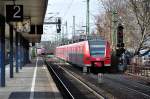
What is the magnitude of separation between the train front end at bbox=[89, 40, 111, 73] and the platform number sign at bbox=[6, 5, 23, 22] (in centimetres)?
2685

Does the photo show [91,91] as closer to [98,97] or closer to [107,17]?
[98,97]

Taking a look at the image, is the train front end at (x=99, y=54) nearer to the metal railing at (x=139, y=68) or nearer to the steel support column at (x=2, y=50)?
the metal railing at (x=139, y=68)

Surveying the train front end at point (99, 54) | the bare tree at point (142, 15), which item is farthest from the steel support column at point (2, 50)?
the bare tree at point (142, 15)

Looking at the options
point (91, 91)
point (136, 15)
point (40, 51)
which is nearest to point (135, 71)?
point (136, 15)

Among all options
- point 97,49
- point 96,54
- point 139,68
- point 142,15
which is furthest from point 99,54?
point 142,15

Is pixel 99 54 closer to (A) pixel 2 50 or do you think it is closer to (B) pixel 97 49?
(B) pixel 97 49

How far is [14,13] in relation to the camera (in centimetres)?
2189

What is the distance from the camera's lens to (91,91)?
2897 cm

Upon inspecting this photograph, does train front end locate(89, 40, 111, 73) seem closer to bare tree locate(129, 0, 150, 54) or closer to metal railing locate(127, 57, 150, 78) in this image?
metal railing locate(127, 57, 150, 78)

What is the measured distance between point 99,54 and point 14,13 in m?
27.5

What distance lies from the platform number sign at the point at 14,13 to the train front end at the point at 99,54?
26850 mm

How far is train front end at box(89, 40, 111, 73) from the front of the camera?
159 ft

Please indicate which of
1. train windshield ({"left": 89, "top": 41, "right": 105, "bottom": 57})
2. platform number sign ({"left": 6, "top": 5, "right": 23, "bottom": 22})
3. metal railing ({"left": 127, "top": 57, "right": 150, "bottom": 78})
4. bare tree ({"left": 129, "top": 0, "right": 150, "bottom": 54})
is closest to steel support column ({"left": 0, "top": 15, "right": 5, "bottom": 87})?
platform number sign ({"left": 6, "top": 5, "right": 23, "bottom": 22})

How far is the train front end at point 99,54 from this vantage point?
48.4 m
